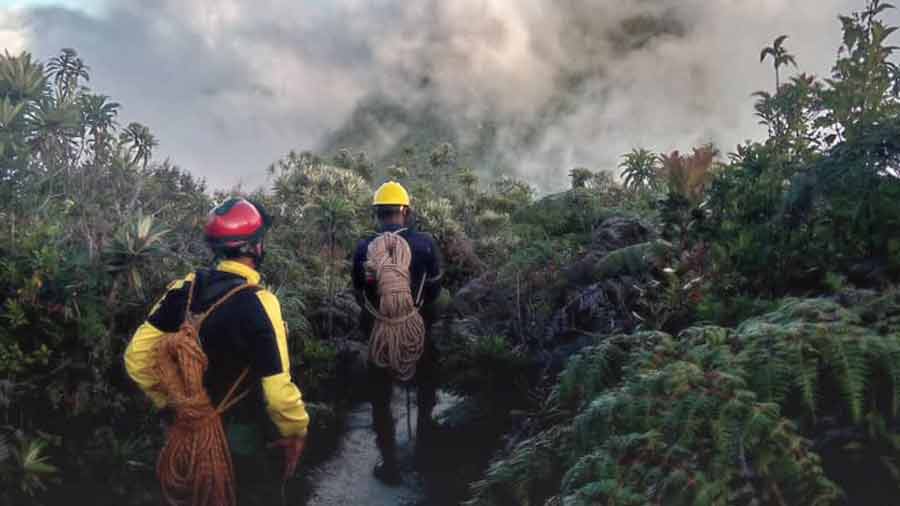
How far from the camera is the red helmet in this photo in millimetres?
3248

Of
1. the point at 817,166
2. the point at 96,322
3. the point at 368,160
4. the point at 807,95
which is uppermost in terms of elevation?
the point at 368,160

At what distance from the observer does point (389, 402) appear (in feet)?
18.5

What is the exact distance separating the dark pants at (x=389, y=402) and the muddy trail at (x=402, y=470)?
0.49 feet

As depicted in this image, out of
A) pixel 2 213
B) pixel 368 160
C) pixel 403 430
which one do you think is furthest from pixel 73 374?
pixel 368 160

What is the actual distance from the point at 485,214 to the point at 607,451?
1273 centimetres

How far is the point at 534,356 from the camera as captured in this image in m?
6.79

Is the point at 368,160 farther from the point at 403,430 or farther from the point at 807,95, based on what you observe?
the point at 807,95

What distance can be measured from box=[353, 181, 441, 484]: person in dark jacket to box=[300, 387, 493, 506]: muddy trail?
16cm

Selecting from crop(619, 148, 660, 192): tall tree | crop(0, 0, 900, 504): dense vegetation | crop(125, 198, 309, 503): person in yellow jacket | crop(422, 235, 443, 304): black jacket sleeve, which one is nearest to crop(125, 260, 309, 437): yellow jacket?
crop(125, 198, 309, 503): person in yellow jacket

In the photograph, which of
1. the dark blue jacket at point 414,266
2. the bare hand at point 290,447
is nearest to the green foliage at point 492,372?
the dark blue jacket at point 414,266

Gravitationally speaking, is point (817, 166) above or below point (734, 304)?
above

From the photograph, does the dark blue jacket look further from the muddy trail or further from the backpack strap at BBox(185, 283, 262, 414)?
the backpack strap at BBox(185, 283, 262, 414)

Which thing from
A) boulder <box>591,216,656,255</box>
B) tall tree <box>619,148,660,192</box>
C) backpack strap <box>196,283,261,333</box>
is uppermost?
tall tree <box>619,148,660,192</box>

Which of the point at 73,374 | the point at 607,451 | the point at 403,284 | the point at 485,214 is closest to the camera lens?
the point at 607,451
